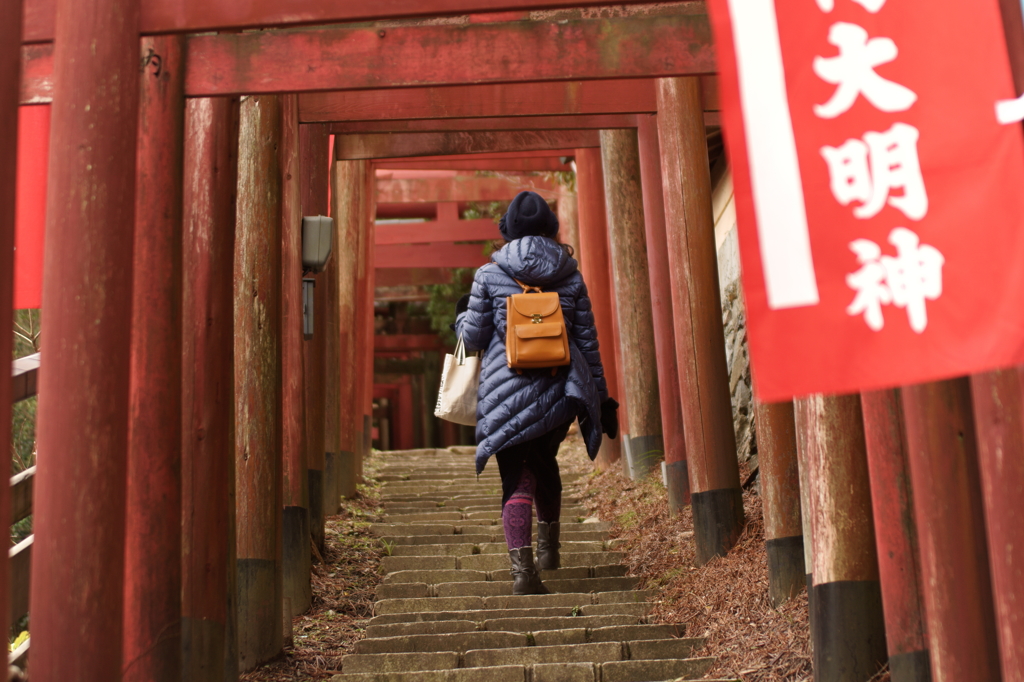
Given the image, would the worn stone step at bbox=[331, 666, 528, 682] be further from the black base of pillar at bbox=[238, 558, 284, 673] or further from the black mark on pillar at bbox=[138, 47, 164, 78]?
the black mark on pillar at bbox=[138, 47, 164, 78]

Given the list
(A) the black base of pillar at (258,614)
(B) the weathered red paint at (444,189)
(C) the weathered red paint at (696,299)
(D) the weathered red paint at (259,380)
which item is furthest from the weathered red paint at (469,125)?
(B) the weathered red paint at (444,189)

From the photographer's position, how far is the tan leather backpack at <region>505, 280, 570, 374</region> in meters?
4.13

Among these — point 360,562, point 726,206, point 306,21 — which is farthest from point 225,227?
point 726,206

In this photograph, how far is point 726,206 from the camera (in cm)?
850

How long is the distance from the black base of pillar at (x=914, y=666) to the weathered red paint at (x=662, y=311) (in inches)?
117

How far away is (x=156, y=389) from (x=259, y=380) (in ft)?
3.86

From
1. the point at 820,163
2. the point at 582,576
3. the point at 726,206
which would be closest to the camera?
the point at 820,163

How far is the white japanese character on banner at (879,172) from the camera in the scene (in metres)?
2.04

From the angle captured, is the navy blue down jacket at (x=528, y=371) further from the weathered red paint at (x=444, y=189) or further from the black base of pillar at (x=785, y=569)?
the weathered red paint at (x=444, y=189)

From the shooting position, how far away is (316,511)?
17.1 ft

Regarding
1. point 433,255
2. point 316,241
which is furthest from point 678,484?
point 433,255

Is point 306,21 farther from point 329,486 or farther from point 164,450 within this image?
point 329,486

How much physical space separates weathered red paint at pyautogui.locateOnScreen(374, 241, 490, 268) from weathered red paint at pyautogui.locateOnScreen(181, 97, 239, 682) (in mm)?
9763

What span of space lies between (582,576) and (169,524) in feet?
8.20
